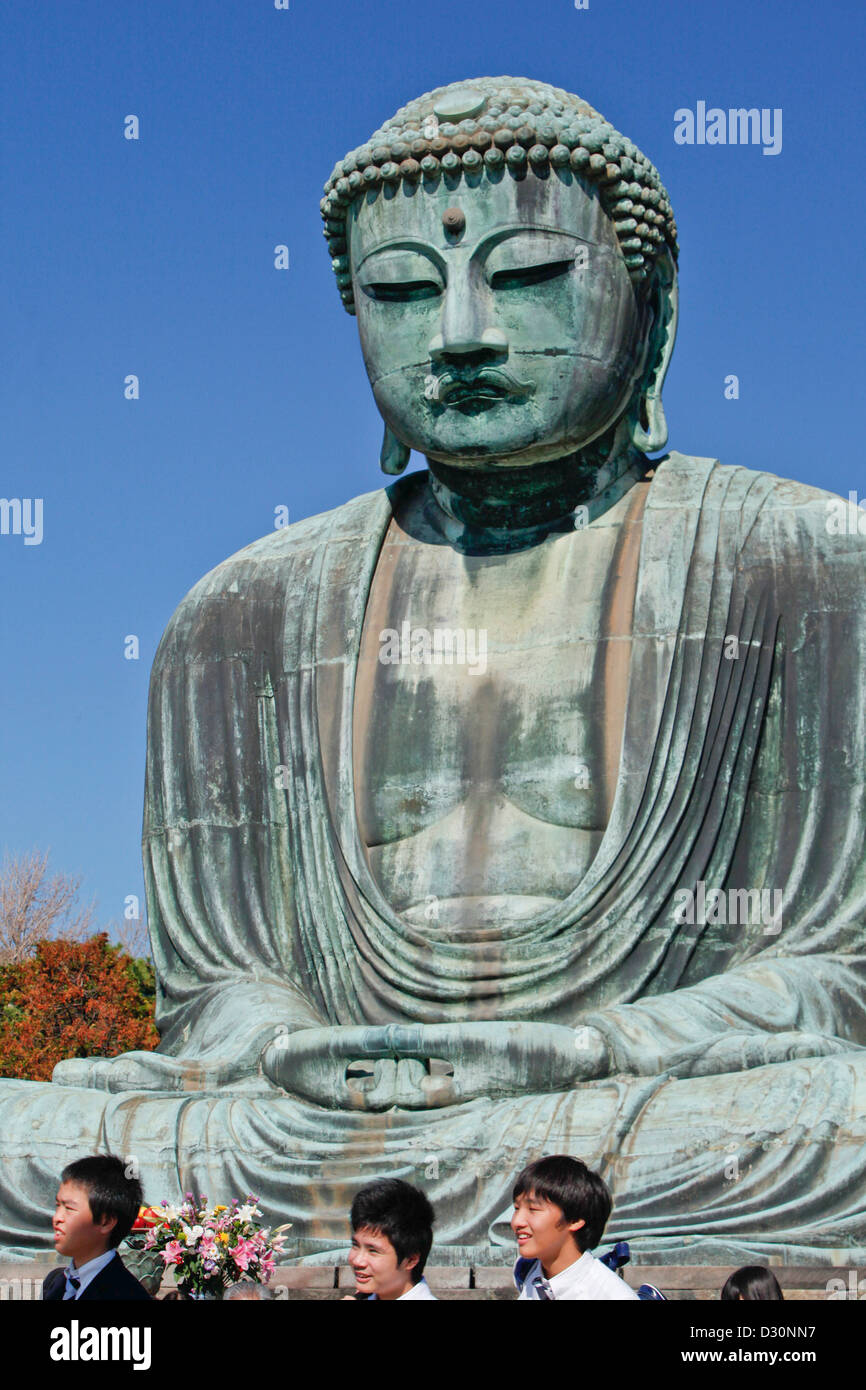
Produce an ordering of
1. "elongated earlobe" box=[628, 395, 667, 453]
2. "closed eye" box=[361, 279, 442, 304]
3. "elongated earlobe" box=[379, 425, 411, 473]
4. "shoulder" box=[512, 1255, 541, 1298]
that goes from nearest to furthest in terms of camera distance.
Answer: "shoulder" box=[512, 1255, 541, 1298]
"closed eye" box=[361, 279, 442, 304]
"elongated earlobe" box=[628, 395, 667, 453]
"elongated earlobe" box=[379, 425, 411, 473]

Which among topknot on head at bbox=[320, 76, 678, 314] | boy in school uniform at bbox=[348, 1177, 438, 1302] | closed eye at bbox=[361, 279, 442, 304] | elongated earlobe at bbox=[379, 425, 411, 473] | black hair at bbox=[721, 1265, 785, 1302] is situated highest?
topknot on head at bbox=[320, 76, 678, 314]

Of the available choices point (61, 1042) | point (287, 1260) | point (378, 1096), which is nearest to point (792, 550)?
point (378, 1096)

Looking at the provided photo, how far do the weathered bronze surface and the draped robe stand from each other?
2 cm

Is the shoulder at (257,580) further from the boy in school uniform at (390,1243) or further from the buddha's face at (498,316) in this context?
the boy in school uniform at (390,1243)

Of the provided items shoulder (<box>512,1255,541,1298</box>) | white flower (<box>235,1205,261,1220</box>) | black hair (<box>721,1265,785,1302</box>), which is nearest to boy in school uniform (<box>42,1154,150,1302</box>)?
shoulder (<box>512,1255,541,1298</box>)

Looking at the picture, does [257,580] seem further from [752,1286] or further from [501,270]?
[752,1286]

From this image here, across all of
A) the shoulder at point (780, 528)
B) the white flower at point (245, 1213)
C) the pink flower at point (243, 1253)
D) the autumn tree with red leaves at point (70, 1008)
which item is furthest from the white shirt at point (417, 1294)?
the autumn tree with red leaves at point (70, 1008)

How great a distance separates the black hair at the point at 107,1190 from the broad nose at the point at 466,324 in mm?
5117

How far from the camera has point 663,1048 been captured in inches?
343

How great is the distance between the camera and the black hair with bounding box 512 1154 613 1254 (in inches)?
203

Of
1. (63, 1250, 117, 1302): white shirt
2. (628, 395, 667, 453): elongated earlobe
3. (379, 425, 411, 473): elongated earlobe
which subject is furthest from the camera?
(379, 425, 411, 473): elongated earlobe

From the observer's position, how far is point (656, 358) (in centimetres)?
1070

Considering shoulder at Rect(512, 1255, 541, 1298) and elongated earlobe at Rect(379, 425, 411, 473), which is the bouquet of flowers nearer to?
shoulder at Rect(512, 1255, 541, 1298)

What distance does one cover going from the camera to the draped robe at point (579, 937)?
828 centimetres
